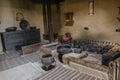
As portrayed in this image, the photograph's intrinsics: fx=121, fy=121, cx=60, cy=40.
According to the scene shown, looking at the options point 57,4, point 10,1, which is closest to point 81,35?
point 57,4

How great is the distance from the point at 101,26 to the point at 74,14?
1.57 m

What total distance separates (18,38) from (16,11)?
1.46 metres

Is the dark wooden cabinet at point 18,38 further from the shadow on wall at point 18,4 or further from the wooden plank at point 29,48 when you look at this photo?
the shadow on wall at point 18,4

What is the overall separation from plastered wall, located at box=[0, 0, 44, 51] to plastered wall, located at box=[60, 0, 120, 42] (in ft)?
5.44

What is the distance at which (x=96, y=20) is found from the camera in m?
5.14

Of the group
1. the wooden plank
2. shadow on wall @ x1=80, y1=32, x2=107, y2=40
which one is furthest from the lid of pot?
shadow on wall @ x1=80, y1=32, x2=107, y2=40

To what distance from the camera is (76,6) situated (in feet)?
19.2

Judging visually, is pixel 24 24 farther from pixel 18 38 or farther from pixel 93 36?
pixel 93 36

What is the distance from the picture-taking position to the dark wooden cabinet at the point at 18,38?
567cm

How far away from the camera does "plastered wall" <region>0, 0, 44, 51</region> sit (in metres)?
5.94

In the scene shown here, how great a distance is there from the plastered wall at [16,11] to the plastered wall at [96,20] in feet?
5.44

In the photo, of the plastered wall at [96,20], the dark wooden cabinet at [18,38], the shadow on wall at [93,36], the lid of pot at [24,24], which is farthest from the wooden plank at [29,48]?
the shadow on wall at [93,36]

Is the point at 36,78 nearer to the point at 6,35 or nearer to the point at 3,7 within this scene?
the point at 6,35

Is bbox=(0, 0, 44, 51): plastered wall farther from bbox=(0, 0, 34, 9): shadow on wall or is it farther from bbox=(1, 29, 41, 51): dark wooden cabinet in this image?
bbox=(1, 29, 41, 51): dark wooden cabinet
